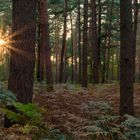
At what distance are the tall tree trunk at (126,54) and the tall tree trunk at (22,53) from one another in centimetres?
235

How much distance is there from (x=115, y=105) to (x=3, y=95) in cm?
668

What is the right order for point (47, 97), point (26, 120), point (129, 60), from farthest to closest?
point (47, 97), point (129, 60), point (26, 120)

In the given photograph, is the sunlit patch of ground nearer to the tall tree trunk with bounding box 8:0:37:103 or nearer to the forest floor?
the forest floor

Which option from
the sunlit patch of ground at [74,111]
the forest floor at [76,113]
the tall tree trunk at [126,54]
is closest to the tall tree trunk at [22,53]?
the forest floor at [76,113]

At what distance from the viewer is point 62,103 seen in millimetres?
11922

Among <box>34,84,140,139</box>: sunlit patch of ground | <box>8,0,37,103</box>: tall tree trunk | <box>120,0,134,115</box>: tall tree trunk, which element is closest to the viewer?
<box>8,0,37,103</box>: tall tree trunk

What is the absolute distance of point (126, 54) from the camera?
28.3 ft

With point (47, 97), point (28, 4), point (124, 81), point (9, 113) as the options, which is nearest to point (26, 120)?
point (9, 113)

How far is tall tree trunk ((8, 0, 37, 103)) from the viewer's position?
7.26 metres

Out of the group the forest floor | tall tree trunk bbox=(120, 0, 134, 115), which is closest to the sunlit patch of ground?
the forest floor

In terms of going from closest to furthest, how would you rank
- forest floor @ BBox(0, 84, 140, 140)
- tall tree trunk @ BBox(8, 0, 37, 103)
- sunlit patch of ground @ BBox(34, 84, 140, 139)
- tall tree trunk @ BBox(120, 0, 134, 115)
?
forest floor @ BBox(0, 84, 140, 140) < tall tree trunk @ BBox(8, 0, 37, 103) < sunlit patch of ground @ BBox(34, 84, 140, 139) < tall tree trunk @ BBox(120, 0, 134, 115)

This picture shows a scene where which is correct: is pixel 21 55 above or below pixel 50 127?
above

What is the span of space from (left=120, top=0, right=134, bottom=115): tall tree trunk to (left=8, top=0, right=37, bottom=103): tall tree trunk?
2348 mm

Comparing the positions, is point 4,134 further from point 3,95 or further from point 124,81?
point 124,81
